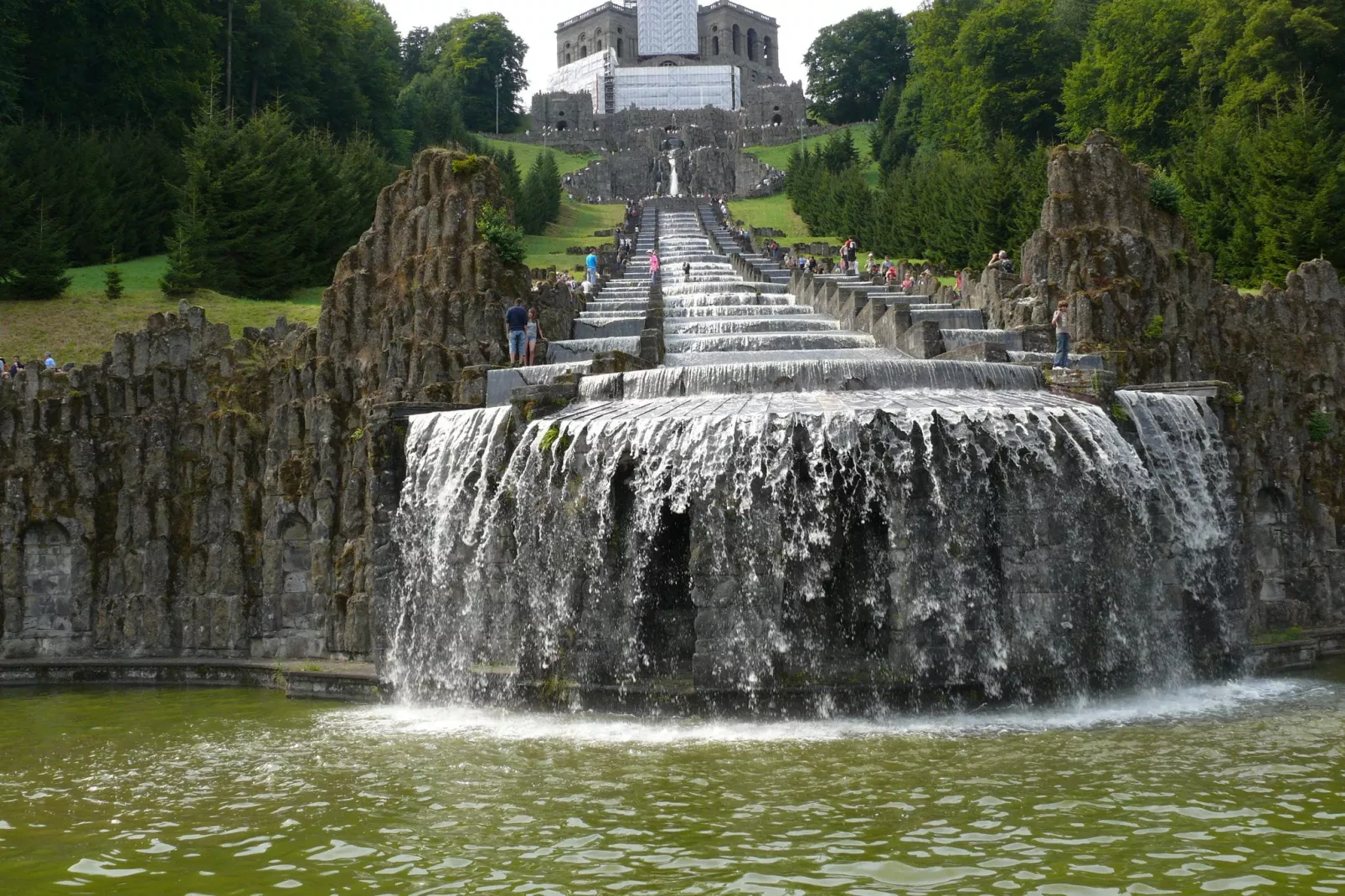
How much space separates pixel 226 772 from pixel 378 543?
8415 millimetres

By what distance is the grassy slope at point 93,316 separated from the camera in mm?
37750

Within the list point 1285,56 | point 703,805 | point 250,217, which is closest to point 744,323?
point 703,805

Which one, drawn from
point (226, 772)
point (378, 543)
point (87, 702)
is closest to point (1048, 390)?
point (378, 543)

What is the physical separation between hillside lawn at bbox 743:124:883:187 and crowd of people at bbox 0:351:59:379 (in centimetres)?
7492

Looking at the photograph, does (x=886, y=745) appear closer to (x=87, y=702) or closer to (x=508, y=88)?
(x=87, y=702)

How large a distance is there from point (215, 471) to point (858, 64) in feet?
362

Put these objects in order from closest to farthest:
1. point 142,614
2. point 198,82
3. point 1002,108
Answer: point 142,614
point 198,82
point 1002,108

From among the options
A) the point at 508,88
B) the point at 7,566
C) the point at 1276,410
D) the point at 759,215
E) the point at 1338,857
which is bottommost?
the point at 1338,857

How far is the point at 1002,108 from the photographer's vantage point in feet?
251

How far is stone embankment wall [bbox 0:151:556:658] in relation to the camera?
29.6 metres

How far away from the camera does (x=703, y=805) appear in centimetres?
1496

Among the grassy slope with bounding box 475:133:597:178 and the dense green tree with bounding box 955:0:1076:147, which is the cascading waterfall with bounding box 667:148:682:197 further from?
the dense green tree with bounding box 955:0:1076:147

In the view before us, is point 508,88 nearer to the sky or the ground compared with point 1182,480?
nearer to the sky

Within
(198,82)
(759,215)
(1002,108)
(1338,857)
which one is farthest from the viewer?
(759,215)
